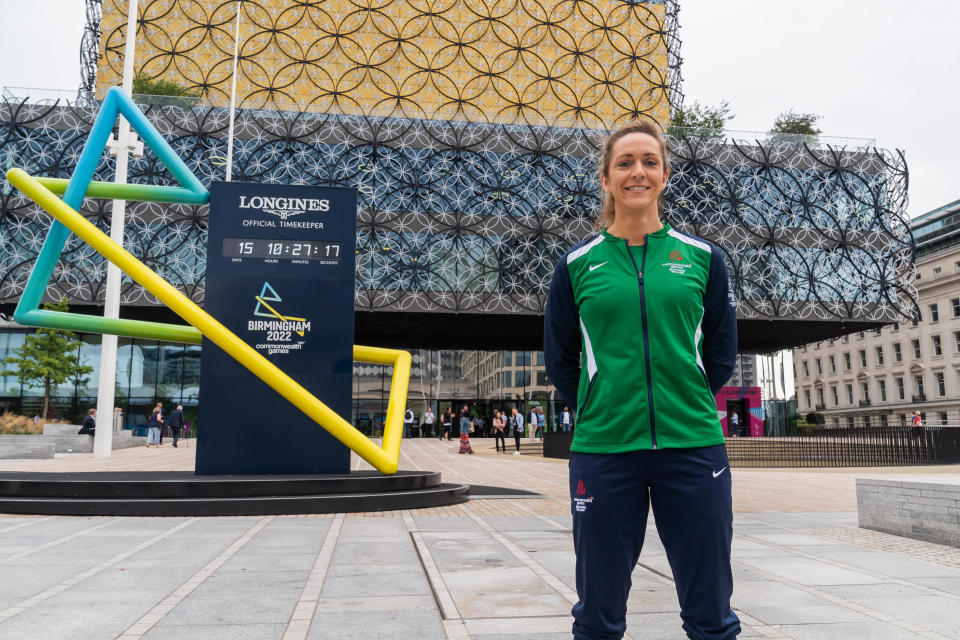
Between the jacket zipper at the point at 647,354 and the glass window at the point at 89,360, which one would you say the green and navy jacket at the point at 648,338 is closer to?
the jacket zipper at the point at 647,354

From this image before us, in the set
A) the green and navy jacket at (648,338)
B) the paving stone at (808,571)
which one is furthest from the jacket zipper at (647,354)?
the paving stone at (808,571)

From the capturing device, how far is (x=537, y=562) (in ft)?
20.9

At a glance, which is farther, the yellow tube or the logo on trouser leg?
A: the yellow tube

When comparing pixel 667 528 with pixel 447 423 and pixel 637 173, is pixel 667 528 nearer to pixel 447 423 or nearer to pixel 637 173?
pixel 637 173

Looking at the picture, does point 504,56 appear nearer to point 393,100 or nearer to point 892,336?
point 393,100

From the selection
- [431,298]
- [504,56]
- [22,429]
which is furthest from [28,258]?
[504,56]

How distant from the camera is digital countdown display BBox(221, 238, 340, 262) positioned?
12.2 meters

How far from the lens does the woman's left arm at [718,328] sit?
9.17ft

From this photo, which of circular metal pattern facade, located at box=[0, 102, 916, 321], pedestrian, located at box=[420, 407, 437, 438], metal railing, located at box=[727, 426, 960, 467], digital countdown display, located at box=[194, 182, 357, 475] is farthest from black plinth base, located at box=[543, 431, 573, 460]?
digital countdown display, located at box=[194, 182, 357, 475]

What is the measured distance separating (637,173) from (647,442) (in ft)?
3.34

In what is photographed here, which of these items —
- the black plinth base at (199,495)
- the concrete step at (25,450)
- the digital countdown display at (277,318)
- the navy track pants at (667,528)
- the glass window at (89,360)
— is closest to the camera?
the navy track pants at (667,528)

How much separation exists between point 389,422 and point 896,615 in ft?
29.3

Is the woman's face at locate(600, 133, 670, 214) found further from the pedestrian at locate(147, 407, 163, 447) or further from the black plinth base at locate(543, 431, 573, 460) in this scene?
the pedestrian at locate(147, 407, 163, 447)

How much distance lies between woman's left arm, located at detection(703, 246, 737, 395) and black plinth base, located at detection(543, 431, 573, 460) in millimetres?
24337
